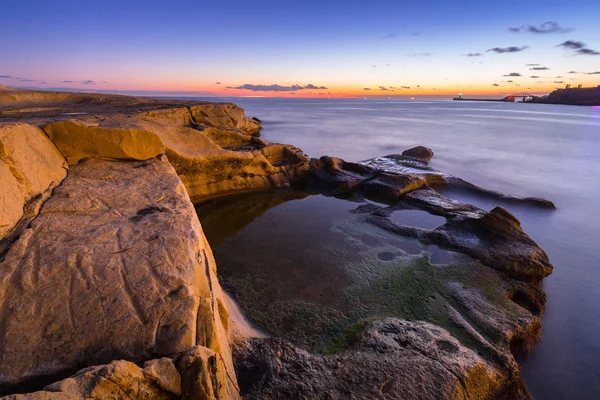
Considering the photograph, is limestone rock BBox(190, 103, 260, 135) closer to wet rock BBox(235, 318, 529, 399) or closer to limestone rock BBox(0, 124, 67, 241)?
limestone rock BBox(0, 124, 67, 241)

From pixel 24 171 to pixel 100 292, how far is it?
107 inches

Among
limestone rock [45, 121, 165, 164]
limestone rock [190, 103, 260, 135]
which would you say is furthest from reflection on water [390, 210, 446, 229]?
limestone rock [190, 103, 260, 135]

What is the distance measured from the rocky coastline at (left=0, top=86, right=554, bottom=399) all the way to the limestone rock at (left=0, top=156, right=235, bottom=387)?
0.04 ft

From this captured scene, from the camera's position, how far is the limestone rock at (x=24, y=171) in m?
3.51

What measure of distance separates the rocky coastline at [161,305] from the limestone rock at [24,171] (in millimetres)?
24

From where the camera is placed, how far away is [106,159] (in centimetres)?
623

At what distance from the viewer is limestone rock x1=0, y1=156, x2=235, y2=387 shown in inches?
93.3

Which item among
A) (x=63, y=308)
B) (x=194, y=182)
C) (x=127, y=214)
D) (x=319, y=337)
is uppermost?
(x=127, y=214)

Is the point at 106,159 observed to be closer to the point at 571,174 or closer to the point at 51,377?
the point at 51,377

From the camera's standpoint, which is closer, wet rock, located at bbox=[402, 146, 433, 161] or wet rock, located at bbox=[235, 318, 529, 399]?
wet rock, located at bbox=[235, 318, 529, 399]

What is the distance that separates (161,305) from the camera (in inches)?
107

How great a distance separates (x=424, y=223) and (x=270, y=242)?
14.3 ft

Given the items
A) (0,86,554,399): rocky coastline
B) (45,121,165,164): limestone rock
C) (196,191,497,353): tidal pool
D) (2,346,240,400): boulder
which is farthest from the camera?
(45,121,165,164): limestone rock

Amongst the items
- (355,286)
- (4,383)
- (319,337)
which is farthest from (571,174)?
(4,383)
